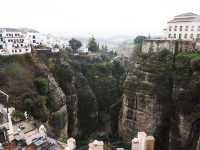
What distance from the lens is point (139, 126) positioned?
24250 mm

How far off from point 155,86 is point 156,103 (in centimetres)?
224

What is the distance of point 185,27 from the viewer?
27688 millimetres

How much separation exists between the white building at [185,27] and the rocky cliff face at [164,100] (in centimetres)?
616

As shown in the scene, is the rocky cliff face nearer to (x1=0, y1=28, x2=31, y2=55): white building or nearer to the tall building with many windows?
the tall building with many windows

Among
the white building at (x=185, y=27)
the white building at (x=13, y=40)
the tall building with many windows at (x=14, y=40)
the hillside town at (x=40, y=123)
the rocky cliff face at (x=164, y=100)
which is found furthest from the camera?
the white building at (x=13, y=40)

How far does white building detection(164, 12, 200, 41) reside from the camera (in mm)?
26703

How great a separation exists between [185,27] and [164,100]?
12702mm

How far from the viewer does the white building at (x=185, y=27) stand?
2670cm

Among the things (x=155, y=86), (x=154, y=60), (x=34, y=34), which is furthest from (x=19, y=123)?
(x=34, y=34)

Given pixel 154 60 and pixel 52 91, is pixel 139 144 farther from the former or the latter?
pixel 52 91

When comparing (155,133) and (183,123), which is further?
(155,133)

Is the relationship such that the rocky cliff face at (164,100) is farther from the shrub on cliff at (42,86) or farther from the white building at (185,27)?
the shrub on cliff at (42,86)

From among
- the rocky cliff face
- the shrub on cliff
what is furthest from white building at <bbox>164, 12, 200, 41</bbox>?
the shrub on cliff

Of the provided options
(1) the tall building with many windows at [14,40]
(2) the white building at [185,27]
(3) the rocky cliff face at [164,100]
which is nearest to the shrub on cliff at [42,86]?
(1) the tall building with many windows at [14,40]
